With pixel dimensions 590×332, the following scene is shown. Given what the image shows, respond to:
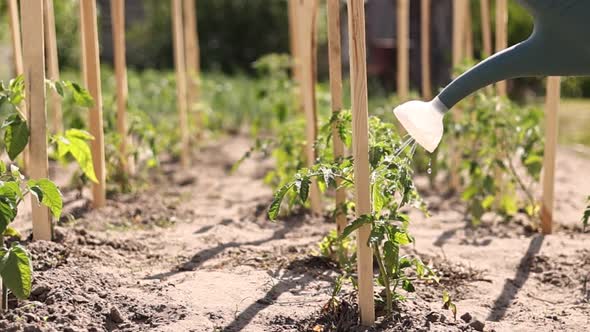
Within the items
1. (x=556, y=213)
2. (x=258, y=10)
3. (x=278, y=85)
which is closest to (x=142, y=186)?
(x=278, y=85)

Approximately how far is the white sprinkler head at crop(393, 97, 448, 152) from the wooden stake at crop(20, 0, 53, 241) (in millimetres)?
1648

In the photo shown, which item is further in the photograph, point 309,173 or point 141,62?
point 141,62

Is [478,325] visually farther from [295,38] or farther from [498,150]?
[295,38]

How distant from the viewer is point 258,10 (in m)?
12.2

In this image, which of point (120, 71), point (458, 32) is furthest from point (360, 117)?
point (458, 32)

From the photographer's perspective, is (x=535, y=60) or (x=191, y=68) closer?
(x=535, y=60)

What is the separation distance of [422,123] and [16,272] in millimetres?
1371

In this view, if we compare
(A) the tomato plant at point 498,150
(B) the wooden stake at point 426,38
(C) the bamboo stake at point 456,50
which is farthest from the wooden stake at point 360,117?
(B) the wooden stake at point 426,38

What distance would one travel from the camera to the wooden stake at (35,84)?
3602mm

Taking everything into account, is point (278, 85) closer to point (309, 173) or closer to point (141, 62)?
point (309, 173)

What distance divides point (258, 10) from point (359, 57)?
31.2 feet

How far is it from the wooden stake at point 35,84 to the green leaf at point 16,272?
0.85m

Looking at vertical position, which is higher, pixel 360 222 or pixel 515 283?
pixel 360 222

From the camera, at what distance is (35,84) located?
142 inches
